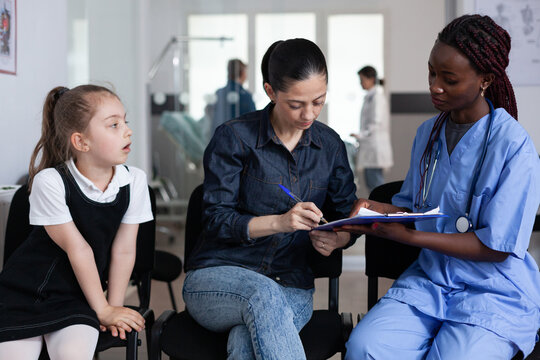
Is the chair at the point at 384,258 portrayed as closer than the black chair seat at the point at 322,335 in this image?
No

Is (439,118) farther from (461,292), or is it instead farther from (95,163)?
(95,163)

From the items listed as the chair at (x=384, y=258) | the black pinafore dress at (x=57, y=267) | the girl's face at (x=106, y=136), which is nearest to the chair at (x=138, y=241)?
the black pinafore dress at (x=57, y=267)

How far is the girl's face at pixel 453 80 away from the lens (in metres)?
Result: 1.50

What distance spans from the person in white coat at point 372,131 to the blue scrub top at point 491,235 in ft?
8.46

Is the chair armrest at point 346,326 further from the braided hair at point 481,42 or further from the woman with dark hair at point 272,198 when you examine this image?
the braided hair at point 481,42

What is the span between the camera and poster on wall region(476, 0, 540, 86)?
3193mm

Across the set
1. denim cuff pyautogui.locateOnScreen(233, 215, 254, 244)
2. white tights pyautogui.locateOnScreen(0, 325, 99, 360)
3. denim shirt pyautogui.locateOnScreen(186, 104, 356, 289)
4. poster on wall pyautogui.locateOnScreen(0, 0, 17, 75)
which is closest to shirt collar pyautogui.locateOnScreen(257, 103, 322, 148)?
denim shirt pyautogui.locateOnScreen(186, 104, 356, 289)

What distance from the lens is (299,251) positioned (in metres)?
1.74

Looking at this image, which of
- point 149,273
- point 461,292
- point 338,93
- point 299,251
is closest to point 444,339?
point 461,292

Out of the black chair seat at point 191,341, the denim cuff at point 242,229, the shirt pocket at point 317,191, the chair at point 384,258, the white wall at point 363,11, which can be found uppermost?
the white wall at point 363,11

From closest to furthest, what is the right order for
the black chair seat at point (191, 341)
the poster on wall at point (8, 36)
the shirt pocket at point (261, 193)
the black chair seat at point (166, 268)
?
the black chair seat at point (191, 341)
the shirt pocket at point (261, 193)
the poster on wall at point (8, 36)
the black chair seat at point (166, 268)

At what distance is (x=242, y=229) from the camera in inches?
63.2

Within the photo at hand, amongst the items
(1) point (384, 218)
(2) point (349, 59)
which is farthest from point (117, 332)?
(2) point (349, 59)

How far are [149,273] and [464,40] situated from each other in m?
1.15
